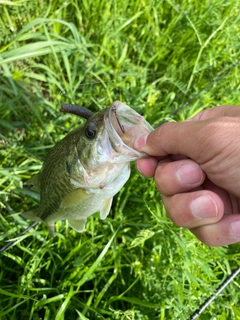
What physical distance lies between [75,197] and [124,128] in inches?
18.2

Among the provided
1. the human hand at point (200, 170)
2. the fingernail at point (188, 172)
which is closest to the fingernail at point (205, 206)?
the human hand at point (200, 170)

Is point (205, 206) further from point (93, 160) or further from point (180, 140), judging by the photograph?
point (93, 160)

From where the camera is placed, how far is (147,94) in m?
3.55

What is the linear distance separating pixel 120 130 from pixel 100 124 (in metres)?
0.13

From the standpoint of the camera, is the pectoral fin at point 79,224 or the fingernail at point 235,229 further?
the pectoral fin at point 79,224

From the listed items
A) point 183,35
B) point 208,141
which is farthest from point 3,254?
point 183,35

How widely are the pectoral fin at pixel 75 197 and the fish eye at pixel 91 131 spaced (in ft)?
1.09

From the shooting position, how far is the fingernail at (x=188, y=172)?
1725mm

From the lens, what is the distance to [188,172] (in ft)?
5.69

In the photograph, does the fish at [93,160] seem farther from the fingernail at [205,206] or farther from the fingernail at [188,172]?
the fingernail at [205,206]

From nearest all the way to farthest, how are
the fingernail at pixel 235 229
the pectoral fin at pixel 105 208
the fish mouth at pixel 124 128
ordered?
the fish mouth at pixel 124 128 < the fingernail at pixel 235 229 < the pectoral fin at pixel 105 208

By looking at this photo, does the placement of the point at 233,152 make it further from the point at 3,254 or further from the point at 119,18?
the point at 119,18

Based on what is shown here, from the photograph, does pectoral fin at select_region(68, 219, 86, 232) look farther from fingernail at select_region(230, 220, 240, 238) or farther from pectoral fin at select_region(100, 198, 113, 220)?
fingernail at select_region(230, 220, 240, 238)

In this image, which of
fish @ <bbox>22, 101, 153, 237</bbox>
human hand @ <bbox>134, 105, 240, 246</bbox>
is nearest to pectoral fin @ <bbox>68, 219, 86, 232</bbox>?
fish @ <bbox>22, 101, 153, 237</bbox>
